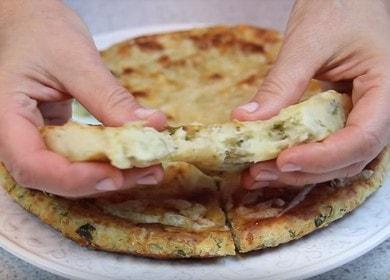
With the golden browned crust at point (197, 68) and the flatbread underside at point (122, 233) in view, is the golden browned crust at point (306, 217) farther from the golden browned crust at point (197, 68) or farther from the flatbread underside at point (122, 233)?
the golden browned crust at point (197, 68)

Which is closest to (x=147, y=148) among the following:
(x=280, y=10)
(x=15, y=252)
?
(x=15, y=252)

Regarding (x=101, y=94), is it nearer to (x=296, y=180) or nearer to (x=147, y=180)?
(x=147, y=180)

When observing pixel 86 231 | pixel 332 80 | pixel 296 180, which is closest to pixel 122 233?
pixel 86 231

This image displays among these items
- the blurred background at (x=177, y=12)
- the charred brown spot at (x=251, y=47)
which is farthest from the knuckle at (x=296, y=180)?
the blurred background at (x=177, y=12)

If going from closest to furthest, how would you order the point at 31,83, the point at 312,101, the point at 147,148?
the point at 147,148 → the point at 312,101 → the point at 31,83

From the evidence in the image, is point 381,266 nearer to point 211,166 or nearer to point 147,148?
point 211,166
